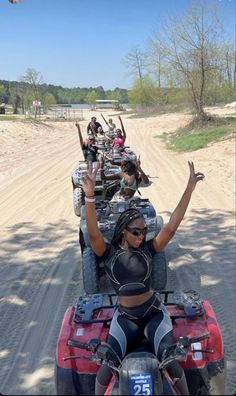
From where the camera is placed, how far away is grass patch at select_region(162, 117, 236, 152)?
1925 cm

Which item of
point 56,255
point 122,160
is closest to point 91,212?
point 56,255

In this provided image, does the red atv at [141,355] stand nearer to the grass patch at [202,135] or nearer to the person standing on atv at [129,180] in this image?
the person standing on atv at [129,180]

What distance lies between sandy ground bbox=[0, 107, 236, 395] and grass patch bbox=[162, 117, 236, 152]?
3.76 meters

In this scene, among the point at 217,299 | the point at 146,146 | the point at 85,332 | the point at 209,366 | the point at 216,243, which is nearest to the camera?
the point at 209,366

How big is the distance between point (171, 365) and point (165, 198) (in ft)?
25.6

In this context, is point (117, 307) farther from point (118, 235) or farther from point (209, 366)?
point (209, 366)

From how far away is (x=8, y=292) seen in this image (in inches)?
223

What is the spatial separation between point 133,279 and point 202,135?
761 inches

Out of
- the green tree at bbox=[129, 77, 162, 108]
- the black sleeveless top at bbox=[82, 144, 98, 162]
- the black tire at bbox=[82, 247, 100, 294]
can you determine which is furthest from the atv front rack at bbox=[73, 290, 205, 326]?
the green tree at bbox=[129, 77, 162, 108]

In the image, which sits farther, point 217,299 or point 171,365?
point 217,299

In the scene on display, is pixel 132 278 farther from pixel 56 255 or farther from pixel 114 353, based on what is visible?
pixel 56 255

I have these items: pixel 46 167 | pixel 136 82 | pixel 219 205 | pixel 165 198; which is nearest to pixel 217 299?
pixel 219 205

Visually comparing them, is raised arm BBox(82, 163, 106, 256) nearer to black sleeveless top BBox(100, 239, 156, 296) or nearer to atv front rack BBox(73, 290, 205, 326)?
black sleeveless top BBox(100, 239, 156, 296)

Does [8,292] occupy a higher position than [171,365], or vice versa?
[171,365]
